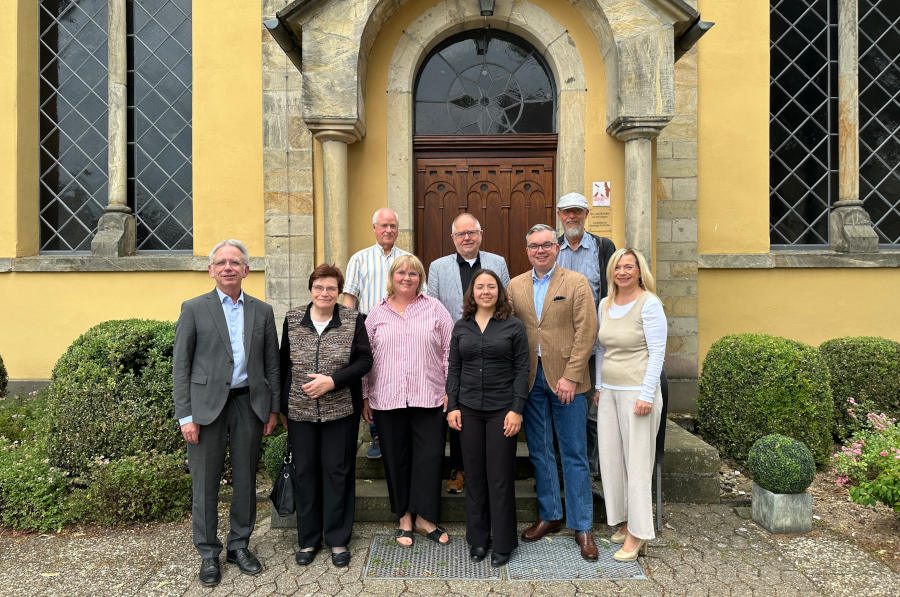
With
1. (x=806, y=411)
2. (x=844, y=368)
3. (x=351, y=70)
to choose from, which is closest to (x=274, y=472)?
(x=351, y=70)

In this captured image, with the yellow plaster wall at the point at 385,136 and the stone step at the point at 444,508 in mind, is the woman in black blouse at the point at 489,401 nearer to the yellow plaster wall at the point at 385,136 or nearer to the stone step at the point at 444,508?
the stone step at the point at 444,508

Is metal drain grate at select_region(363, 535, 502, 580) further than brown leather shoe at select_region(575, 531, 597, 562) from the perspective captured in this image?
No

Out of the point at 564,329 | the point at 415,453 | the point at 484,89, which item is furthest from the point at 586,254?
the point at 484,89

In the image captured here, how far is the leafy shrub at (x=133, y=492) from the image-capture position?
426 cm

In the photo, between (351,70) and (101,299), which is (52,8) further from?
(351,70)

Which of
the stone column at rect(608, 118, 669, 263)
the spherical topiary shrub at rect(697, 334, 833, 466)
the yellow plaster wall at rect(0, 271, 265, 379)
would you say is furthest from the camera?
the yellow plaster wall at rect(0, 271, 265, 379)

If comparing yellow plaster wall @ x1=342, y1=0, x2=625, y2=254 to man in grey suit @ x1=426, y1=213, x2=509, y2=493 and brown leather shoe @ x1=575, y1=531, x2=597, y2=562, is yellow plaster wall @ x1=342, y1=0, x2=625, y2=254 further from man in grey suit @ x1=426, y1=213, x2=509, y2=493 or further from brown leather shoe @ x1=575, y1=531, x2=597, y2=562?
brown leather shoe @ x1=575, y1=531, x2=597, y2=562

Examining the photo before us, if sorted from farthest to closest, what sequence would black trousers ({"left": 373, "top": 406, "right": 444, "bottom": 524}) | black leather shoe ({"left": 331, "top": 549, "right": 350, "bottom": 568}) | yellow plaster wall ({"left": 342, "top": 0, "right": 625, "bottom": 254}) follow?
yellow plaster wall ({"left": 342, "top": 0, "right": 625, "bottom": 254})
black trousers ({"left": 373, "top": 406, "right": 444, "bottom": 524})
black leather shoe ({"left": 331, "top": 549, "right": 350, "bottom": 568})

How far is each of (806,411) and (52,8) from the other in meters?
10.2

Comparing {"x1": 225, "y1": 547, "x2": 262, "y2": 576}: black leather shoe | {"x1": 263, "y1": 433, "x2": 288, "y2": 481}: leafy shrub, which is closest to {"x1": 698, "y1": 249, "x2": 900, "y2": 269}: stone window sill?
{"x1": 263, "y1": 433, "x2": 288, "y2": 481}: leafy shrub

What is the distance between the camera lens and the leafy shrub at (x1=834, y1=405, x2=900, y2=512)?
3840 mm

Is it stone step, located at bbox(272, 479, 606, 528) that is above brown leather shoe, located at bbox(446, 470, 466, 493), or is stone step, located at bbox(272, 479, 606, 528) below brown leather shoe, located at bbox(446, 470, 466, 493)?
below

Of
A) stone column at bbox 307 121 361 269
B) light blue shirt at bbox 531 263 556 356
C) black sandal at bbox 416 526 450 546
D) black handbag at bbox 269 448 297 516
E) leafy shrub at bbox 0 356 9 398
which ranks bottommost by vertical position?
black sandal at bbox 416 526 450 546

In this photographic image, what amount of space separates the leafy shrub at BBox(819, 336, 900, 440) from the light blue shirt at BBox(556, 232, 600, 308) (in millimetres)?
3282
